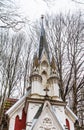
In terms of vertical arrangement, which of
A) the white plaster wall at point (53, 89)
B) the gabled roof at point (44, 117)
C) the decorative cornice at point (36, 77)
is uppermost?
the decorative cornice at point (36, 77)

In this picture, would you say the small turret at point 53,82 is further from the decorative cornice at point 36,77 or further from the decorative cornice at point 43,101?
the decorative cornice at point 36,77

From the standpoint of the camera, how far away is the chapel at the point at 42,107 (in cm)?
1270

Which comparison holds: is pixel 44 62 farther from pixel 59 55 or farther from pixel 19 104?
pixel 19 104

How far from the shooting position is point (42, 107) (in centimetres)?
1323

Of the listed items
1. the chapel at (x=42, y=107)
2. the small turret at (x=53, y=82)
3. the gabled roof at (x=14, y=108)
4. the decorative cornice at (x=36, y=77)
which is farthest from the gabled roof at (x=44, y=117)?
the decorative cornice at (x=36, y=77)

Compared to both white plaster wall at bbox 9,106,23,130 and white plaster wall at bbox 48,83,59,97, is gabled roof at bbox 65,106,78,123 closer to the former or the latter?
white plaster wall at bbox 48,83,59,97

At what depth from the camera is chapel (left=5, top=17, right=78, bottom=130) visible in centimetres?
1270

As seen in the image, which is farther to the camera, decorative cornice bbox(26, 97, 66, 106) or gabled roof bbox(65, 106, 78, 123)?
gabled roof bbox(65, 106, 78, 123)

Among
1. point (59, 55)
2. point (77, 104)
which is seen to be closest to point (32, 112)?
point (77, 104)

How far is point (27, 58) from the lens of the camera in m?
22.5

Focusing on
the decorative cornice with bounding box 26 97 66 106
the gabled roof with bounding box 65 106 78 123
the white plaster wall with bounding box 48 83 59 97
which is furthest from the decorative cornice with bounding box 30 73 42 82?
the gabled roof with bounding box 65 106 78 123

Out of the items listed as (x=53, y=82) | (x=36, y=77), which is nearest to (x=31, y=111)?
(x=36, y=77)

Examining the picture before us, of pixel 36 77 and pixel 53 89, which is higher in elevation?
pixel 36 77

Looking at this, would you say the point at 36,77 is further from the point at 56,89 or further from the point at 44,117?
the point at 44,117
